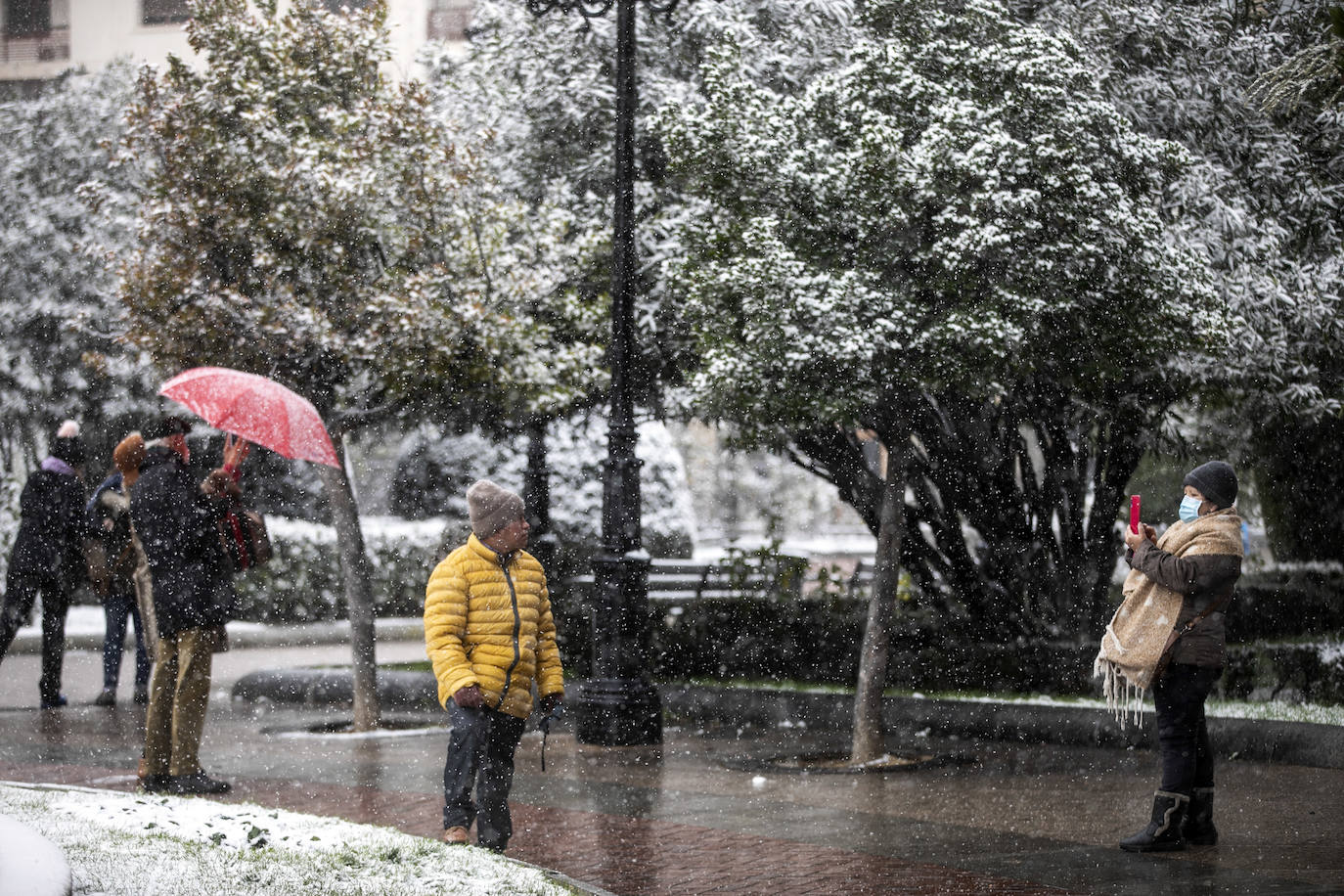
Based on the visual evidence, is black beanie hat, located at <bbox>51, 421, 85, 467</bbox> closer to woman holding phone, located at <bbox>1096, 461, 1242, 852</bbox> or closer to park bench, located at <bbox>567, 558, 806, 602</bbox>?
park bench, located at <bbox>567, 558, 806, 602</bbox>

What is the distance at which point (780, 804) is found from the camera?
26.5ft

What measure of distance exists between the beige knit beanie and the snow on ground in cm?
117

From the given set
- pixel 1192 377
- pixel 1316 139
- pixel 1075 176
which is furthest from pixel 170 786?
pixel 1316 139

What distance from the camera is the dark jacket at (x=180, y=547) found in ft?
26.7

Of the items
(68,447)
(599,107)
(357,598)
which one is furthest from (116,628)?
(599,107)

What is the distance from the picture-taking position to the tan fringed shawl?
6.82 metres

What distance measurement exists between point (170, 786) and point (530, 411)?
5030mm

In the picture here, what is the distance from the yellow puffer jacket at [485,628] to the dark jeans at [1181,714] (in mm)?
2656

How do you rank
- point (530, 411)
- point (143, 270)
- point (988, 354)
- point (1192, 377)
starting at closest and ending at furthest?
1. point (988, 354)
2. point (1192, 377)
3. point (143, 270)
4. point (530, 411)

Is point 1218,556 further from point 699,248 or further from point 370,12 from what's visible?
point 370,12

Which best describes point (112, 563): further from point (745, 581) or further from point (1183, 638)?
point (1183, 638)

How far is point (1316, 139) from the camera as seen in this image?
10.7 meters

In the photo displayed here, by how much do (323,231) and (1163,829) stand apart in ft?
22.1

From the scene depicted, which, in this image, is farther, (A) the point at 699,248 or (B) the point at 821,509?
(B) the point at 821,509
